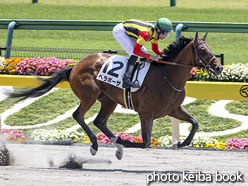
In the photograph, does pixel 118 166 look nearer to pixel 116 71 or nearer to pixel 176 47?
pixel 116 71

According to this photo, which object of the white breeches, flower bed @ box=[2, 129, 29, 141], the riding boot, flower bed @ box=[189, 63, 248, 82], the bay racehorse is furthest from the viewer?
flower bed @ box=[2, 129, 29, 141]

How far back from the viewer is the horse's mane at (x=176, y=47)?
5234 millimetres

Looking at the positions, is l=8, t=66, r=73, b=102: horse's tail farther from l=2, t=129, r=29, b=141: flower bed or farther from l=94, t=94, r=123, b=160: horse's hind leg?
l=2, t=129, r=29, b=141: flower bed

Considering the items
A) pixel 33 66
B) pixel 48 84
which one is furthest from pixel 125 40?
pixel 33 66

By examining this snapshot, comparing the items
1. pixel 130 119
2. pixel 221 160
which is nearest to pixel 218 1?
pixel 130 119

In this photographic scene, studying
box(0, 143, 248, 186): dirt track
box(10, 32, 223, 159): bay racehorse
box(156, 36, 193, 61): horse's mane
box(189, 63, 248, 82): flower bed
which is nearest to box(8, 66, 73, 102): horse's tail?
box(10, 32, 223, 159): bay racehorse

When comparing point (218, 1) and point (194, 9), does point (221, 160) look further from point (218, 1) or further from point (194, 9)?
point (218, 1)

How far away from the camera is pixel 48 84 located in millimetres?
6098

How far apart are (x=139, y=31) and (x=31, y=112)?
4.23 meters

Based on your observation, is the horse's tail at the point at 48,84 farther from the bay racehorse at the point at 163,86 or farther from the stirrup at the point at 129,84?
the stirrup at the point at 129,84

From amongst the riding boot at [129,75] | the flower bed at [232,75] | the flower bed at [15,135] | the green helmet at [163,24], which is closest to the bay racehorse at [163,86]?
the riding boot at [129,75]

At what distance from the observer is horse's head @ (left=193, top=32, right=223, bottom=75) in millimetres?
4840

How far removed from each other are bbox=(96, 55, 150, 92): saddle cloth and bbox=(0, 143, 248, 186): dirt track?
1107 millimetres

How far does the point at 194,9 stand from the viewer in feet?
65.9
